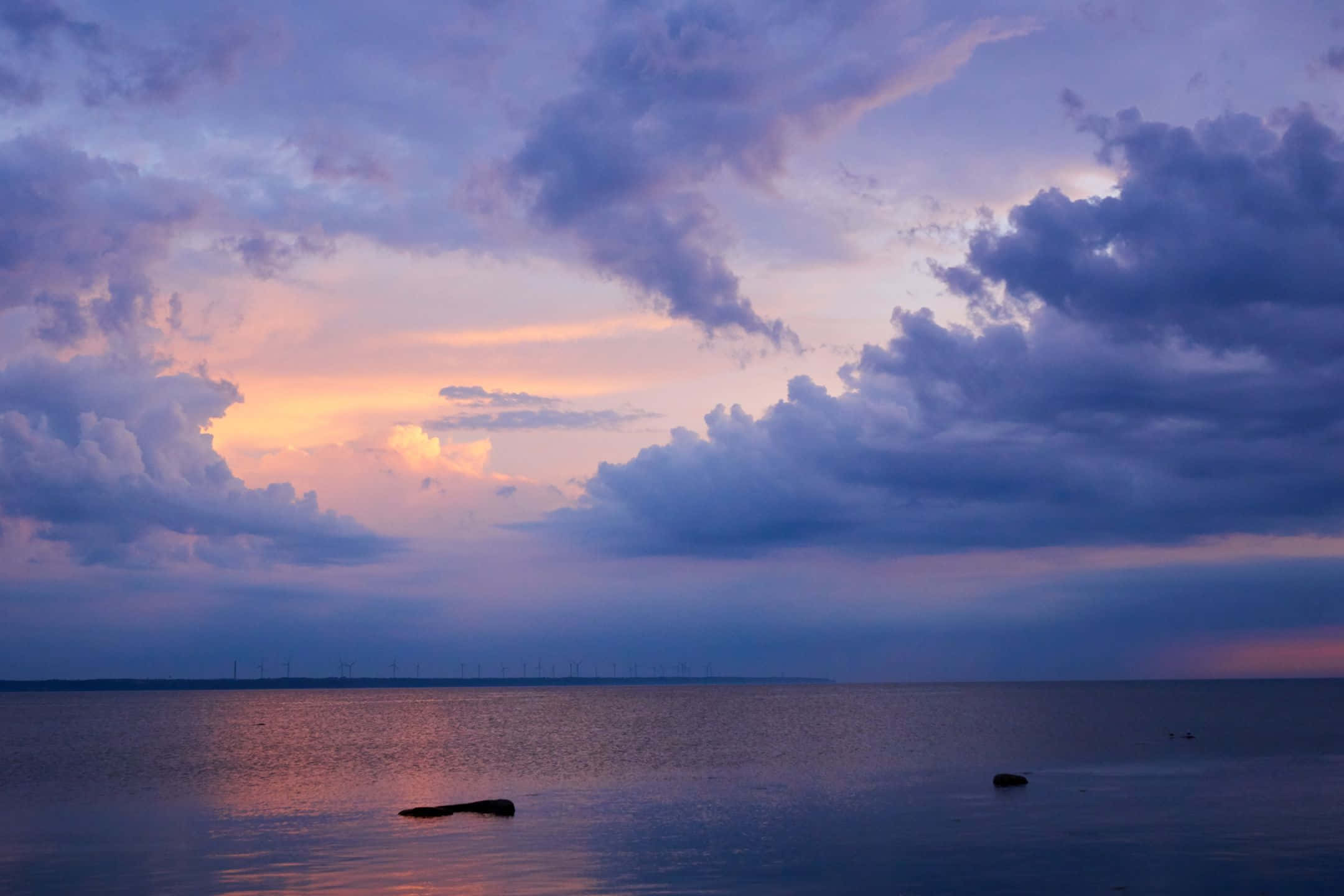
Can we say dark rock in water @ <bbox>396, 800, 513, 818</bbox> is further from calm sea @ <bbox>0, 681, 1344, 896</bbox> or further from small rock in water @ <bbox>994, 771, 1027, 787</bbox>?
small rock in water @ <bbox>994, 771, 1027, 787</bbox>

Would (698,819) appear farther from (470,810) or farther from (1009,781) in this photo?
(1009,781)

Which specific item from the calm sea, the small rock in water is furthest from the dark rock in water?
the small rock in water

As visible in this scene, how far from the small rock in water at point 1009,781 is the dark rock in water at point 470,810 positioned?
27.8 meters

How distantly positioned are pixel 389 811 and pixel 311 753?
2144 inches

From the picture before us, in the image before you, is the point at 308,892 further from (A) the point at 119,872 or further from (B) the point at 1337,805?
(B) the point at 1337,805

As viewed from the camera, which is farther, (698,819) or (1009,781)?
(1009,781)

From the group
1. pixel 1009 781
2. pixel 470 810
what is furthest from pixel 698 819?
pixel 1009 781

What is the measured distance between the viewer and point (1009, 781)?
64375 mm

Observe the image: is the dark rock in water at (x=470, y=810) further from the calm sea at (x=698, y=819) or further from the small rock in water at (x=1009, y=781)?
the small rock in water at (x=1009, y=781)

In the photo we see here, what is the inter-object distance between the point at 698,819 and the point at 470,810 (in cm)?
1116

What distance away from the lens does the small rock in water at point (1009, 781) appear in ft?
210

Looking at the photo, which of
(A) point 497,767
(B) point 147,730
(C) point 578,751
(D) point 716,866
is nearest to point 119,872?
(D) point 716,866

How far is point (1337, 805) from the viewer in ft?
175

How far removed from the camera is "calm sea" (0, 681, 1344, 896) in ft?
125
